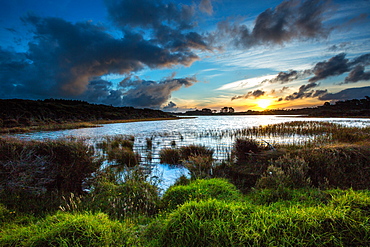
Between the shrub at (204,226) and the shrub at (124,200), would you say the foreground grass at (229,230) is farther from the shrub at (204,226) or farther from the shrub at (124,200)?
the shrub at (124,200)

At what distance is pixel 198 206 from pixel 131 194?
3.50 meters

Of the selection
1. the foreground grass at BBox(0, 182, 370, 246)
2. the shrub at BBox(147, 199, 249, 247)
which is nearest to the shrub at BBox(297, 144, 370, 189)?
the foreground grass at BBox(0, 182, 370, 246)

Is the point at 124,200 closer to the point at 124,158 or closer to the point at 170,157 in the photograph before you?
the point at 170,157

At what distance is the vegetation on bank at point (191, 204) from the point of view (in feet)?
10.5

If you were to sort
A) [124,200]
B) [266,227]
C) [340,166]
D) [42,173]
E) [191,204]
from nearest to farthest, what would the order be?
[266,227] < [191,204] < [124,200] < [42,173] < [340,166]

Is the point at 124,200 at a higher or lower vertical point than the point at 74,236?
lower

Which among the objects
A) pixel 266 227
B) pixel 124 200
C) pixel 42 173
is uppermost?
pixel 266 227

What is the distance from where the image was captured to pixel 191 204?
4039 millimetres

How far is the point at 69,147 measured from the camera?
32.3 feet

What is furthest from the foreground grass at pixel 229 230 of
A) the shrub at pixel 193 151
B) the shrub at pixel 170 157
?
the shrub at pixel 193 151

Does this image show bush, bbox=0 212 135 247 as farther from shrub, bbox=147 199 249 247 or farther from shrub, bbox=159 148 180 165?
shrub, bbox=159 148 180 165

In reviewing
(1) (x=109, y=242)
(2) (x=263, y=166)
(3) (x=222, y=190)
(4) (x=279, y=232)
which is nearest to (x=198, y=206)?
(4) (x=279, y=232)

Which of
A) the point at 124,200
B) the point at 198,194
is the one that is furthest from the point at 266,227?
the point at 124,200

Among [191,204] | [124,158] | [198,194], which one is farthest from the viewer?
[124,158]
